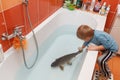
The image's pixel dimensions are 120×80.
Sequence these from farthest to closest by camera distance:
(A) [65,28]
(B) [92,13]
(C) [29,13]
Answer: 1. (A) [65,28]
2. (B) [92,13]
3. (C) [29,13]

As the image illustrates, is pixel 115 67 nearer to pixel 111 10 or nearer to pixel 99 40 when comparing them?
pixel 99 40

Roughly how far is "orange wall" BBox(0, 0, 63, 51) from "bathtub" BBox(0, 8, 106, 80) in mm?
81

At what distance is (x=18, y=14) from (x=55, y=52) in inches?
31.3

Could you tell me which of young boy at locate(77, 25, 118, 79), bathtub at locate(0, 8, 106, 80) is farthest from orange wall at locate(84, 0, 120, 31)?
young boy at locate(77, 25, 118, 79)

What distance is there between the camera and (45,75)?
1648 mm

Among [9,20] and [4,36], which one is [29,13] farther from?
[4,36]

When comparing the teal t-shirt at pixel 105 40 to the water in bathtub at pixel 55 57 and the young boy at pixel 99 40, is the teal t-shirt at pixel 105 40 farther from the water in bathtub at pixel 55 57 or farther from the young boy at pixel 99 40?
the water in bathtub at pixel 55 57

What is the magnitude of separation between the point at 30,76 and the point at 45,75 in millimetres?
169

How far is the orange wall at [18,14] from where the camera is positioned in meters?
1.22

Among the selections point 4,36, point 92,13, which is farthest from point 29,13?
point 92,13

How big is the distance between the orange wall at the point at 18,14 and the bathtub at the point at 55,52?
8 centimetres

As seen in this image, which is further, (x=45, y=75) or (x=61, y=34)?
(x=61, y=34)

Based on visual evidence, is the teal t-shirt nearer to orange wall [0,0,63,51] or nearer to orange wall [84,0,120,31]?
orange wall [0,0,63,51]

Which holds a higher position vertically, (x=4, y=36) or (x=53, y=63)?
(x=4, y=36)
